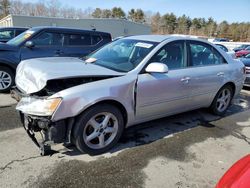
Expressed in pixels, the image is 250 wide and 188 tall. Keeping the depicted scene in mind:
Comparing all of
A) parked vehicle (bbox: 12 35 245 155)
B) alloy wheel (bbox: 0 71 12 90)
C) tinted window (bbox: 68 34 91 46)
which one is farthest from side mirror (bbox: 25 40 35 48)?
parked vehicle (bbox: 12 35 245 155)

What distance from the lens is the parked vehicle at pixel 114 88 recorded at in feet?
10.4

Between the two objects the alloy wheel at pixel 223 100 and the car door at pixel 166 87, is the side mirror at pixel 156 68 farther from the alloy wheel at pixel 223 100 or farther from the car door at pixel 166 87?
the alloy wheel at pixel 223 100

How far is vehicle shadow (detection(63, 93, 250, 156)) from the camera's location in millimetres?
3939

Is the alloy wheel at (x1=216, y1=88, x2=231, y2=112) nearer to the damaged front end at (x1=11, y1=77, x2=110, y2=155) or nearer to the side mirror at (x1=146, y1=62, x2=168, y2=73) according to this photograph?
the side mirror at (x1=146, y1=62, x2=168, y2=73)

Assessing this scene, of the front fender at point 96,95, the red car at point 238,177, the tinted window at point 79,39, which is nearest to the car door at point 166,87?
the front fender at point 96,95

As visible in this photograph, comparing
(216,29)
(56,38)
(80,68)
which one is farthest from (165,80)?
(216,29)

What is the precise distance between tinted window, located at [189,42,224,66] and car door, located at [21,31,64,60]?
4165mm

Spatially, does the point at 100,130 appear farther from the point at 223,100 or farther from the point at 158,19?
the point at 158,19

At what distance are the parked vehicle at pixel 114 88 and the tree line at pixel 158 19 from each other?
71152 millimetres

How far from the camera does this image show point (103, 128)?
3.55 m

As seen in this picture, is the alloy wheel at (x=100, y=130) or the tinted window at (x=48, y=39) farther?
the tinted window at (x=48, y=39)

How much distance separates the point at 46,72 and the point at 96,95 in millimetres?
732

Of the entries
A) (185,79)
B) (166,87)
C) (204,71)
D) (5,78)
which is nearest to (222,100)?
(204,71)

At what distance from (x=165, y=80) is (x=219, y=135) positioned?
4.98ft
